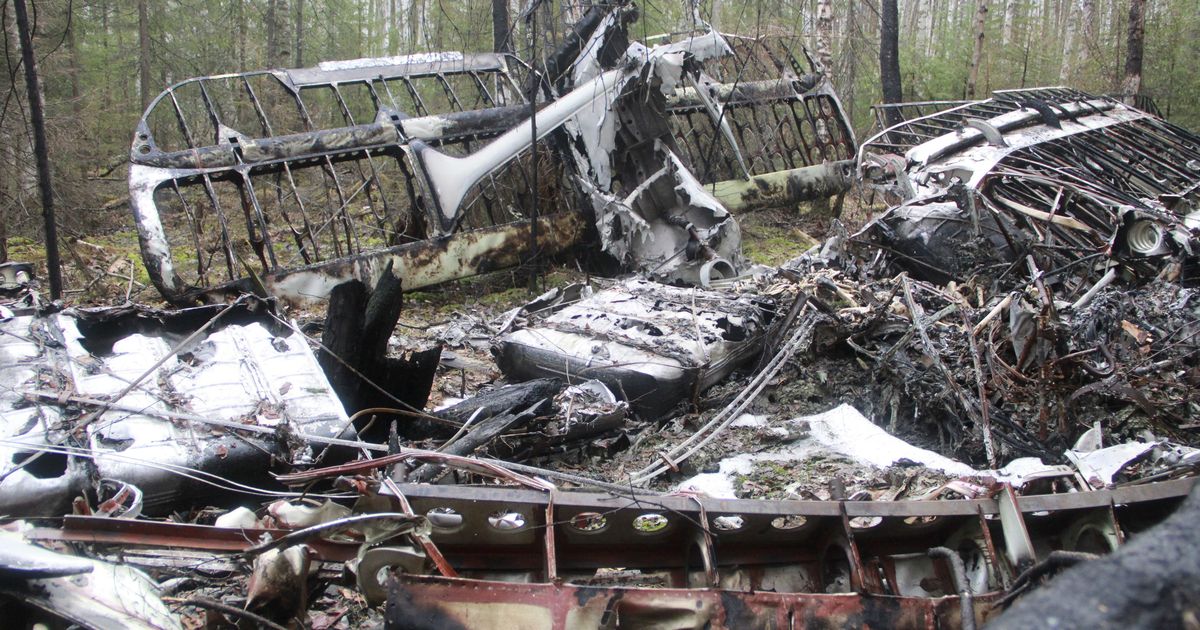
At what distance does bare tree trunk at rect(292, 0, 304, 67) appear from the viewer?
62.3 ft

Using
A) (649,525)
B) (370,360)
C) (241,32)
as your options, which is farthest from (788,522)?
(241,32)

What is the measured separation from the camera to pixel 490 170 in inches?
336

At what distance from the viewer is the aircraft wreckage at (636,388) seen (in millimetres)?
2750

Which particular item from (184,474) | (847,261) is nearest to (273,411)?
(184,474)

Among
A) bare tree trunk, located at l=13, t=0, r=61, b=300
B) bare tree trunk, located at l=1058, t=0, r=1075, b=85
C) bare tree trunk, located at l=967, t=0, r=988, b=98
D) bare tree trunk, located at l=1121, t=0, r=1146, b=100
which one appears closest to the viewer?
bare tree trunk, located at l=13, t=0, r=61, b=300

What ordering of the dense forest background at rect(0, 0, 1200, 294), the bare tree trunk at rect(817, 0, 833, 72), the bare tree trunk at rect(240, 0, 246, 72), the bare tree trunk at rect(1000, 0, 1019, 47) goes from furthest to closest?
the bare tree trunk at rect(1000, 0, 1019, 47) < the bare tree trunk at rect(240, 0, 246, 72) < the bare tree trunk at rect(817, 0, 833, 72) < the dense forest background at rect(0, 0, 1200, 294)

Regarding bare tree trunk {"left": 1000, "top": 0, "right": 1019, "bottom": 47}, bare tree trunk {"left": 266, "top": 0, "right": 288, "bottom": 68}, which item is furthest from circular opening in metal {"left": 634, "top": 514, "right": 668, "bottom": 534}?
bare tree trunk {"left": 1000, "top": 0, "right": 1019, "bottom": 47}

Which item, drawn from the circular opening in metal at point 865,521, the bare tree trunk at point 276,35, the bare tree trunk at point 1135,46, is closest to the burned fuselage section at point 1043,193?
the circular opening in metal at point 865,521

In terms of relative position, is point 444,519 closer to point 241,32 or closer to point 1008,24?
point 241,32

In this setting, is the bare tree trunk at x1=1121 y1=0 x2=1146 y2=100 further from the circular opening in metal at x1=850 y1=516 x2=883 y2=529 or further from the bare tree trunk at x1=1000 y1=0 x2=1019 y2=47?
the circular opening in metal at x1=850 y1=516 x2=883 y2=529

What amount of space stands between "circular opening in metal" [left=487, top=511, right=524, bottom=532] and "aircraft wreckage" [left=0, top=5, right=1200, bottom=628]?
0.04 meters

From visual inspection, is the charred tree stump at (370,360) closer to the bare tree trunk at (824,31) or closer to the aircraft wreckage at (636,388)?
the aircraft wreckage at (636,388)

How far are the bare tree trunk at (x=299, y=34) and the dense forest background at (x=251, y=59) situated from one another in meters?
0.09

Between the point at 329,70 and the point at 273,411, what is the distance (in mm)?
5877
